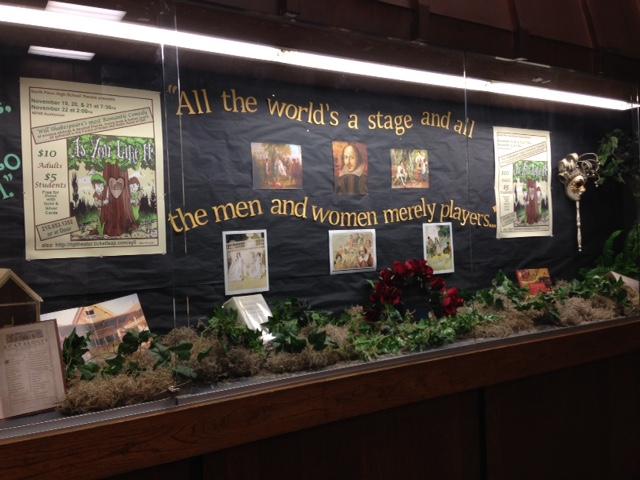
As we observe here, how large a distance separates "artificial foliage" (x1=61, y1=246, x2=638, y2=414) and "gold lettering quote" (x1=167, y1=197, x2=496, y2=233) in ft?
0.75

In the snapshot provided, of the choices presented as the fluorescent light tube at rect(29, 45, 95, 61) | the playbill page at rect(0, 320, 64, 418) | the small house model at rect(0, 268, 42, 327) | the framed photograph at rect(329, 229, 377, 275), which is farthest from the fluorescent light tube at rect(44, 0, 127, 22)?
the framed photograph at rect(329, 229, 377, 275)

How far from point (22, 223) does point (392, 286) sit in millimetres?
1510

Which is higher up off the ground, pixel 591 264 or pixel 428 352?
pixel 591 264

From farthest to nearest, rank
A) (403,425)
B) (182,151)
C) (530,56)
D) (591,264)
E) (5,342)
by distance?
(591,264) < (530,56) < (403,425) < (182,151) < (5,342)

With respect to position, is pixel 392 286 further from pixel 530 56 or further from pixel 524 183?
pixel 530 56

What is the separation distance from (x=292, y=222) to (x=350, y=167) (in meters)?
0.38

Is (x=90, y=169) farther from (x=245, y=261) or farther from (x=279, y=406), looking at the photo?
(x=279, y=406)


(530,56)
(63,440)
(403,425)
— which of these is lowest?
(403,425)

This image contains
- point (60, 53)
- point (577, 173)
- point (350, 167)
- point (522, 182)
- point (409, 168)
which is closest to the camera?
point (60, 53)

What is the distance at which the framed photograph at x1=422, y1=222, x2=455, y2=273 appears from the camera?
2.73m

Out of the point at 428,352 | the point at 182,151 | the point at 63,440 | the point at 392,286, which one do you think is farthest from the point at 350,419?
the point at 182,151

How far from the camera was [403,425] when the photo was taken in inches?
86.2

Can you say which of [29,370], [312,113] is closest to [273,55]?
[312,113]

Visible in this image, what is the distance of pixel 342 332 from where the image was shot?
Answer: 2.28 metres
